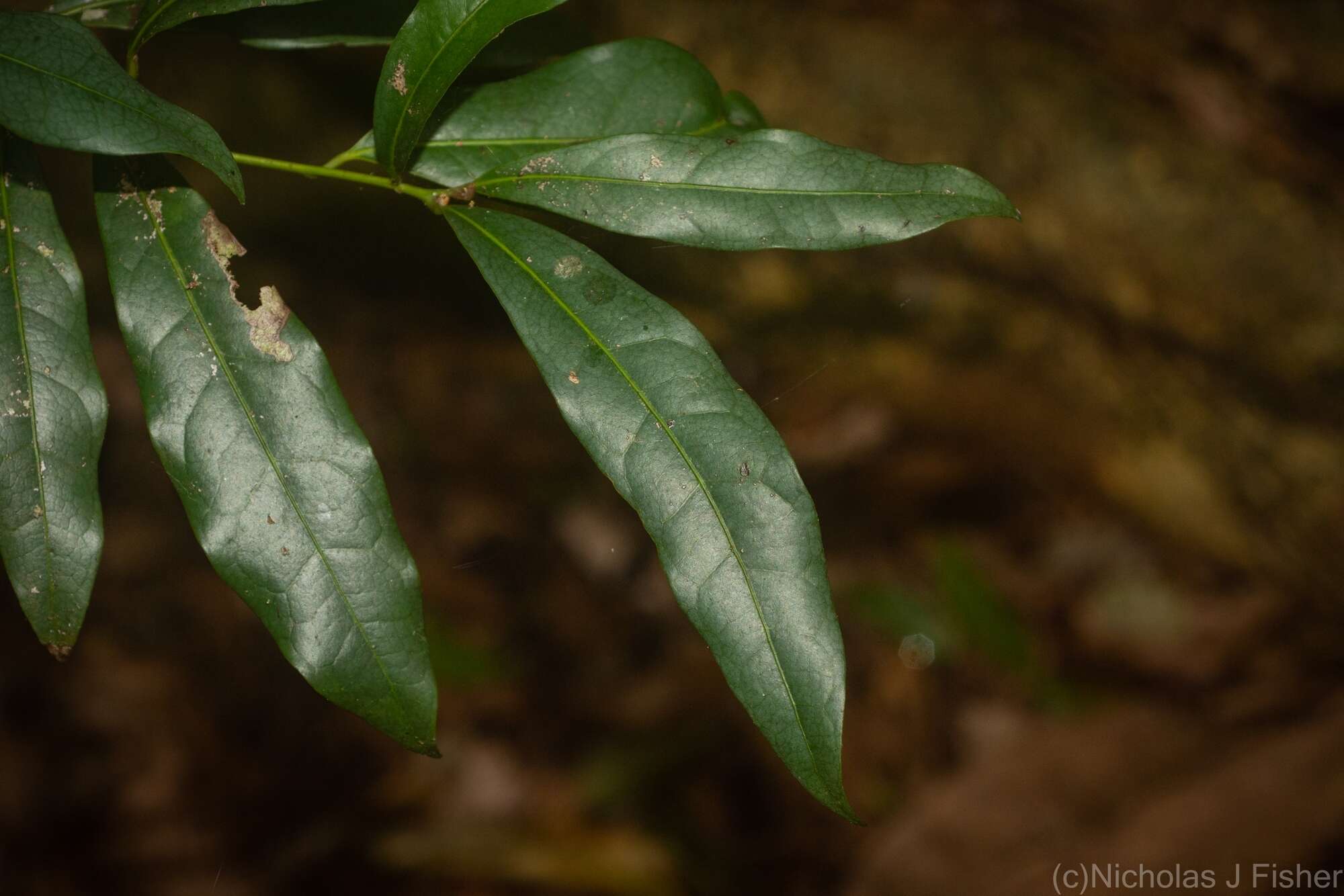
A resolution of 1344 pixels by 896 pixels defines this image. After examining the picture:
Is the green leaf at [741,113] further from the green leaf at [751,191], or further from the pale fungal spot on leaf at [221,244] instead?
the pale fungal spot on leaf at [221,244]

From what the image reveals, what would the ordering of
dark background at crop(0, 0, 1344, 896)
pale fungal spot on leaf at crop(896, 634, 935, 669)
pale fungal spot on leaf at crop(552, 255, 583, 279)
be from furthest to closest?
Answer: pale fungal spot on leaf at crop(896, 634, 935, 669) < dark background at crop(0, 0, 1344, 896) < pale fungal spot on leaf at crop(552, 255, 583, 279)

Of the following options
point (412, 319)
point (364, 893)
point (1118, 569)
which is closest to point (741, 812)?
point (364, 893)

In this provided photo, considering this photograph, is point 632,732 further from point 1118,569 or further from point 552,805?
point 1118,569

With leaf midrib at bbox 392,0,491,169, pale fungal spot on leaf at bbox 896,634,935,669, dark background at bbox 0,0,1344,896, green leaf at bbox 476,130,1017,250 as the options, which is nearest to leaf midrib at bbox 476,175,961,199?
green leaf at bbox 476,130,1017,250

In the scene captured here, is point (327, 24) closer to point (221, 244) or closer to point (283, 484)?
point (221, 244)

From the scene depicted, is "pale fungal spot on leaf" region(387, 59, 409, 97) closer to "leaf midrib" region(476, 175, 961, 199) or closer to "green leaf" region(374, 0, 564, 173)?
"green leaf" region(374, 0, 564, 173)

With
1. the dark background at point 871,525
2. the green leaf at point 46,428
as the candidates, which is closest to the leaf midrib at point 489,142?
the green leaf at point 46,428

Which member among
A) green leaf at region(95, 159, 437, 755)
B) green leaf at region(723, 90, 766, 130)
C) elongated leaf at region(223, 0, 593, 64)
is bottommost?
green leaf at region(95, 159, 437, 755)
